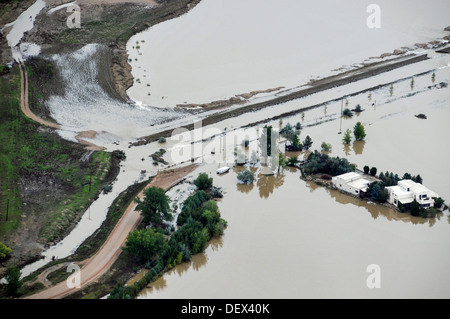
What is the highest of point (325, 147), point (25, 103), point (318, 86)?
point (25, 103)

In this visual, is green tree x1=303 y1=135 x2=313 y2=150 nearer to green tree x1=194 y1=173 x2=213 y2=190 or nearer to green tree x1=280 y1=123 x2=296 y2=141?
green tree x1=280 y1=123 x2=296 y2=141

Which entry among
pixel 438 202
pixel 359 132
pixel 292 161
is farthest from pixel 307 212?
pixel 359 132

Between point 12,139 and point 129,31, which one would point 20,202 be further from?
point 129,31

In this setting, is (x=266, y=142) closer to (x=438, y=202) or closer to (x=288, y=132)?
(x=288, y=132)

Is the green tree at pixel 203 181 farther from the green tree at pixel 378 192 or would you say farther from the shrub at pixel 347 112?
the shrub at pixel 347 112

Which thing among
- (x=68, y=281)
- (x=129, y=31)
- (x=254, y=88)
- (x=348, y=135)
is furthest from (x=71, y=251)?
(x=129, y=31)

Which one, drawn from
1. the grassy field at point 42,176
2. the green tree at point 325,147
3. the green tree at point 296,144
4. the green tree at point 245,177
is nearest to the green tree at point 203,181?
the green tree at point 245,177

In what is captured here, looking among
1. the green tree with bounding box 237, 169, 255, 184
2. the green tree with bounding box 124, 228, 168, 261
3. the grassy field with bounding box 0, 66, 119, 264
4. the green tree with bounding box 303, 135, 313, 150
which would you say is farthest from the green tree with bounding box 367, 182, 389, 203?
the grassy field with bounding box 0, 66, 119, 264
